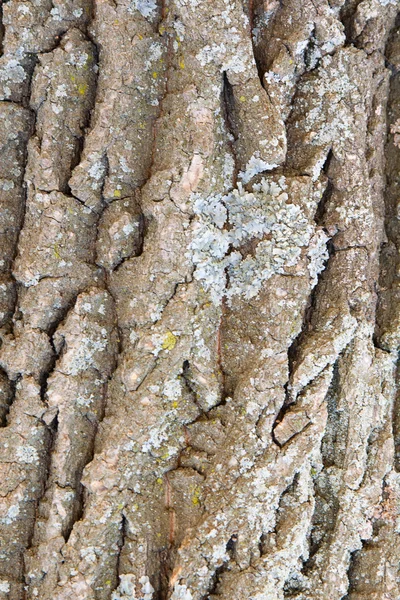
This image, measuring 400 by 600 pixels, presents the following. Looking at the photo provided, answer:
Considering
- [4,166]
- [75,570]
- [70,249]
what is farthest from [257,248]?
[75,570]

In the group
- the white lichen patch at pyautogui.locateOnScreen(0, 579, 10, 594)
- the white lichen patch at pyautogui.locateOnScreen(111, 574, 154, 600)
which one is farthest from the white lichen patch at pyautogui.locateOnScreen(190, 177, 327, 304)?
the white lichen patch at pyautogui.locateOnScreen(0, 579, 10, 594)

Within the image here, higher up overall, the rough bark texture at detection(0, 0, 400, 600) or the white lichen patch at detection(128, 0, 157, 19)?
the white lichen patch at detection(128, 0, 157, 19)

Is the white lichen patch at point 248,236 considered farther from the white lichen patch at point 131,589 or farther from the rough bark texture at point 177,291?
the white lichen patch at point 131,589

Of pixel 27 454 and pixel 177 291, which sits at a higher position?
pixel 177 291

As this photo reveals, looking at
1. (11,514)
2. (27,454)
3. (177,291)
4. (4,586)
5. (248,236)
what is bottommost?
(4,586)

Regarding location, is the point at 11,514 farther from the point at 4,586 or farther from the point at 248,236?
the point at 248,236

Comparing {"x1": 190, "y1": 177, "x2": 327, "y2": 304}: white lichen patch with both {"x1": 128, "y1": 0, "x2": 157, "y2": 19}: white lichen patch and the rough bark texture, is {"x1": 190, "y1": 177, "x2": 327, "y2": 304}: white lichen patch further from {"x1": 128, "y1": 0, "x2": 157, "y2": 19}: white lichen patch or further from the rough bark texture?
{"x1": 128, "y1": 0, "x2": 157, "y2": 19}: white lichen patch

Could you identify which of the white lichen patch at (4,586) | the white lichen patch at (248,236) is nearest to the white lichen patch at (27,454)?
the white lichen patch at (4,586)

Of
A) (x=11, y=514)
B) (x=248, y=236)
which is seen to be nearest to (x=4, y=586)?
(x=11, y=514)
